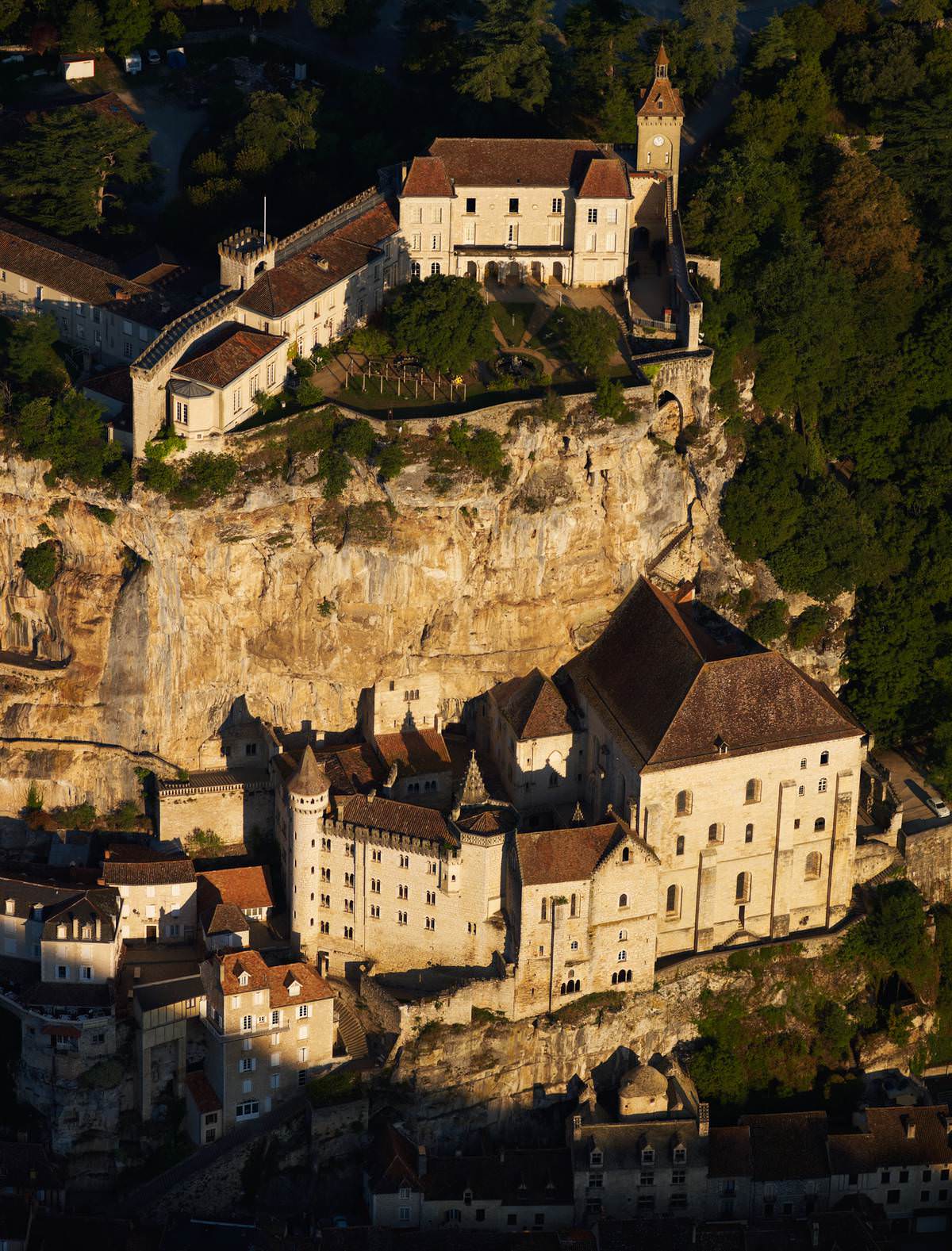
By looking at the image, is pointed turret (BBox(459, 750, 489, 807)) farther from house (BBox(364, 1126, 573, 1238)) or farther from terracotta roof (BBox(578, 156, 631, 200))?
terracotta roof (BBox(578, 156, 631, 200))

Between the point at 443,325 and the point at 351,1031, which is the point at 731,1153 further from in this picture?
the point at 443,325

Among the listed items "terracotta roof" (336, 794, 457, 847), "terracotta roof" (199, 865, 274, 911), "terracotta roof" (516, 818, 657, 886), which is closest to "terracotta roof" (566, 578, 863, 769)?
"terracotta roof" (516, 818, 657, 886)

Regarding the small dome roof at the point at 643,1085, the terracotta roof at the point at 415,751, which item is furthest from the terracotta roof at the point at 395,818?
the small dome roof at the point at 643,1085

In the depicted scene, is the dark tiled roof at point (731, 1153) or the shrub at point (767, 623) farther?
the shrub at point (767, 623)

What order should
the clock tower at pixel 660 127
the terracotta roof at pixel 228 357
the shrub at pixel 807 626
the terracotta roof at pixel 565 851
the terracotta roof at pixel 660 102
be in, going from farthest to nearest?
the clock tower at pixel 660 127
the terracotta roof at pixel 660 102
the shrub at pixel 807 626
the terracotta roof at pixel 228 357
the terracotta roof at pixel 565 851

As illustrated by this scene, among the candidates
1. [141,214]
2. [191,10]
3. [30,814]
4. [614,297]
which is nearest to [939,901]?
[614,297]

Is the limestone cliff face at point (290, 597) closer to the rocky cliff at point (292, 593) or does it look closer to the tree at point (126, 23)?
the rocky cliff at point (292, 593)
